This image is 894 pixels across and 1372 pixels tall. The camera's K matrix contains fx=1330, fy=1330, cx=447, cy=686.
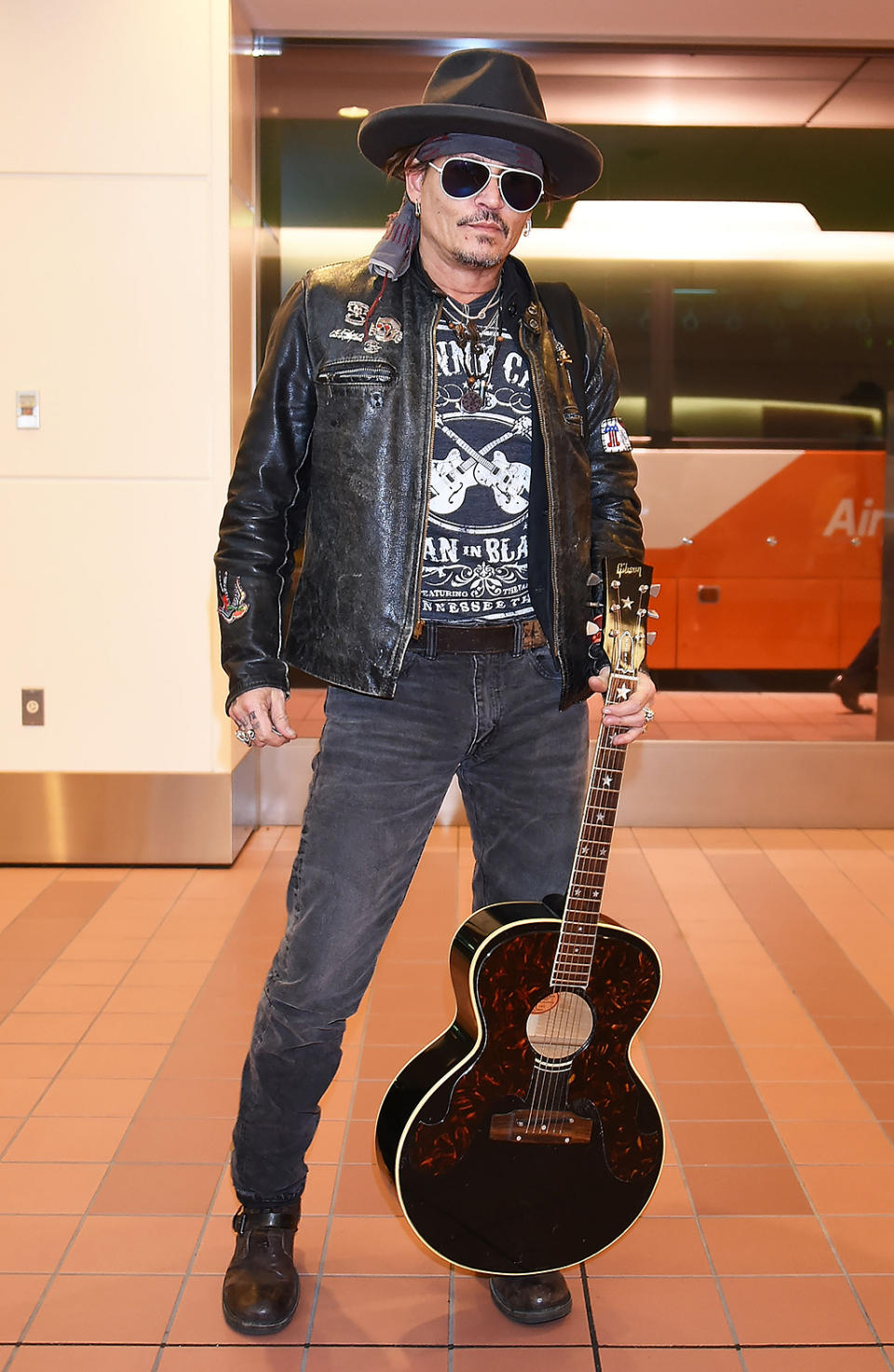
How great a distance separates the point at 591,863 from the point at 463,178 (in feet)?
3.30

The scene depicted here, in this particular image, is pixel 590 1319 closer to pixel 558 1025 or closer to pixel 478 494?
pixel 558 1025

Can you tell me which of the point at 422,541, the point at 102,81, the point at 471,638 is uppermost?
the point at 102,81

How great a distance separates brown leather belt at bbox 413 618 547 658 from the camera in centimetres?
196

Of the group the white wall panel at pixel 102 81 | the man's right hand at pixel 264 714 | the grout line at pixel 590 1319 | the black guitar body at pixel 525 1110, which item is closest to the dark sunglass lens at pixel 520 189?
the man's right hand at pixel 264 714

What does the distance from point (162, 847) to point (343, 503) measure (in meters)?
2.71

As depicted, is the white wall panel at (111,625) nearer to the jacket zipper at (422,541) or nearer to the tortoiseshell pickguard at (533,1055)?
the jacket zipper at (422,541)

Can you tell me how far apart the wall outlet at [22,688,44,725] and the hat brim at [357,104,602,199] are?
2.71m

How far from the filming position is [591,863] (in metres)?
1.94

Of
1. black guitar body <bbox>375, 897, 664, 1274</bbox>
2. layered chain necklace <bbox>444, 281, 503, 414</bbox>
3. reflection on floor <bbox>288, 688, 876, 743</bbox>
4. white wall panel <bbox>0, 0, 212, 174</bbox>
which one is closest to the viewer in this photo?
black guitar body <bbox>375, 897, 664, 1274</bbox>

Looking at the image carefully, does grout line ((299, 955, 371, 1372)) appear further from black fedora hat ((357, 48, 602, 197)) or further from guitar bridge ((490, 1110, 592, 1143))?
black fedora hat ((357, 48, 602, 197))

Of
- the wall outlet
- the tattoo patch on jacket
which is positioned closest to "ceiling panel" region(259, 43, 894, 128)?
the wall outlet

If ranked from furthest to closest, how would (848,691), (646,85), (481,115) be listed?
(848,691)
(646,85)
(481,115)

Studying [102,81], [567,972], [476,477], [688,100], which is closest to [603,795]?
[567,972]

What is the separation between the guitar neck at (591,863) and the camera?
1.91 m
